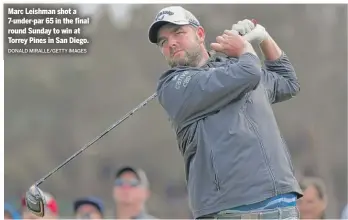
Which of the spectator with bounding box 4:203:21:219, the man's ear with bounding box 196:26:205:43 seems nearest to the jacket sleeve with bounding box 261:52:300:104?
the man's ear with bounding box 196:26:205:43

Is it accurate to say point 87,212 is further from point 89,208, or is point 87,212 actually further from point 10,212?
point 10,212

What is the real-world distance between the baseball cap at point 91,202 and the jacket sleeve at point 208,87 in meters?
2.21

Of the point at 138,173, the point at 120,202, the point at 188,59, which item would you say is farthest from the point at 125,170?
the point at 188,59

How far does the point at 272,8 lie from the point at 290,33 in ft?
0.66

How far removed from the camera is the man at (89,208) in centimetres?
395

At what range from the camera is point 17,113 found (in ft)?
13.4

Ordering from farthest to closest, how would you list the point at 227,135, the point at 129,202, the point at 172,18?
the point at 129,202
the point at 172,18
the point at 227,135

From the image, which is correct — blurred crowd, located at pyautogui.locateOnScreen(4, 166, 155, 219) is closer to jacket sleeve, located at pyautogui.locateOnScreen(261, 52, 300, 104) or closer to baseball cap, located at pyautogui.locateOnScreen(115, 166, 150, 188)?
baseball cap, located at pyautogui.locateOnScreen(115, 166, 150, 188)

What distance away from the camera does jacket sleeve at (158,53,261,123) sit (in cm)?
175

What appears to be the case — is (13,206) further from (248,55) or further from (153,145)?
(248,55)

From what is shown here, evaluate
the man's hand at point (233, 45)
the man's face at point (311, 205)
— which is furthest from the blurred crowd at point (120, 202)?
the man's hand at point (233, 45)

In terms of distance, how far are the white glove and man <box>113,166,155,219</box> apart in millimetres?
1943

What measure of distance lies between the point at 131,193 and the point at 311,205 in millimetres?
981

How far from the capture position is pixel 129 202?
3.92 m
